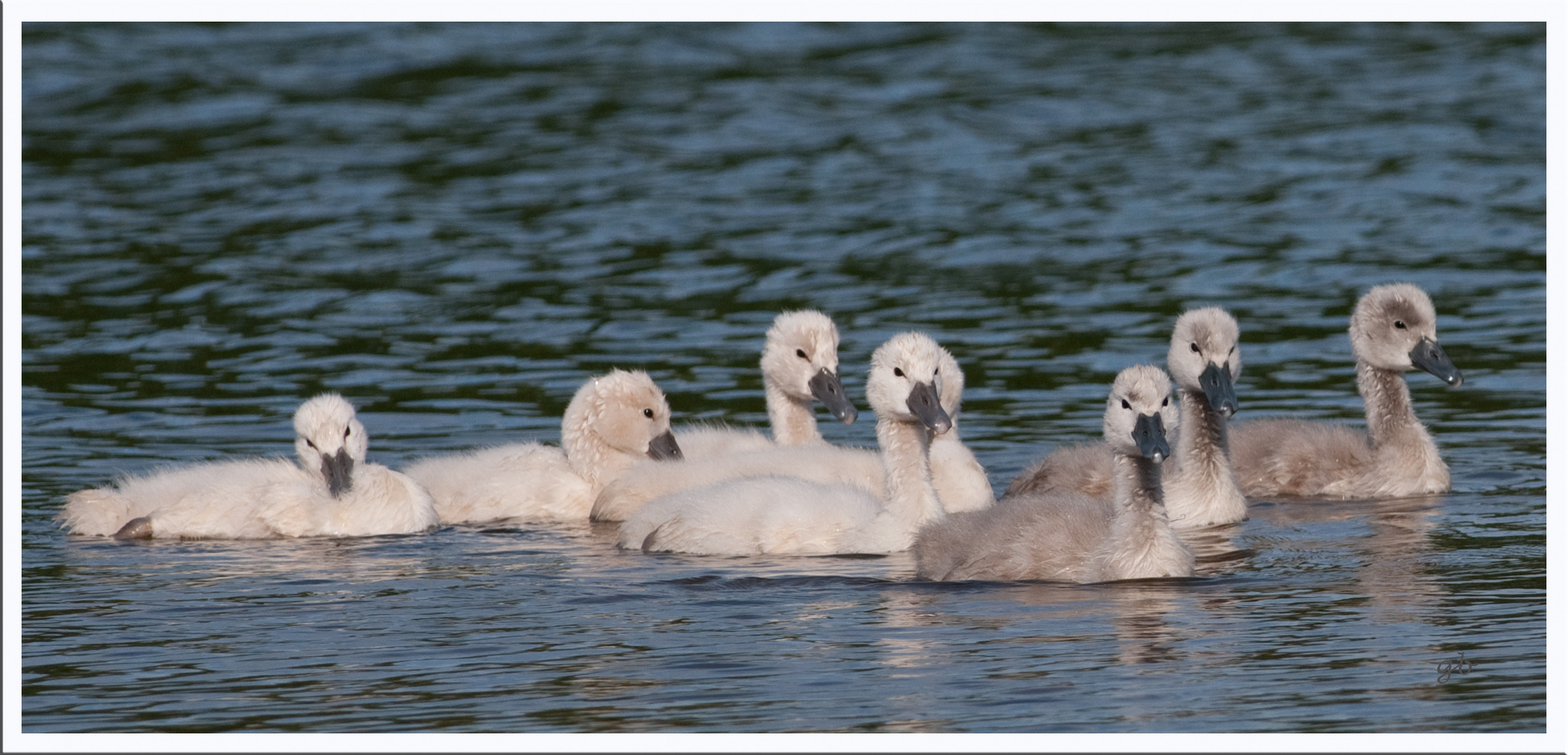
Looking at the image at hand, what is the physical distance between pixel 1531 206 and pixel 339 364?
39.1ft

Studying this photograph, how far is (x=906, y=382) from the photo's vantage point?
10875 millimetres

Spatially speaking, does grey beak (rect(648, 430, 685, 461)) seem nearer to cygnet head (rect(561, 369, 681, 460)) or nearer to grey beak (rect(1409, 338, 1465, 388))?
cygnet head (rect(561, 369, 681, 460))

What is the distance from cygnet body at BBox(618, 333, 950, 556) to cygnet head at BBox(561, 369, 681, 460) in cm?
164

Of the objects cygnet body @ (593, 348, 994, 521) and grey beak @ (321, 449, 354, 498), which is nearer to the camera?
grey beak @ (321, 449, 354, 498)

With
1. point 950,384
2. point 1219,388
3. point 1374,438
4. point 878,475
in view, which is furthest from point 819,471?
point 1374,438

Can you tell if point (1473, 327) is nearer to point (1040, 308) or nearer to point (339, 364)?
point (1040, 308)

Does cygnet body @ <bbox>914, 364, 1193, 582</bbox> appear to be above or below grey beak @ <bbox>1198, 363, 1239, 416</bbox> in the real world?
below

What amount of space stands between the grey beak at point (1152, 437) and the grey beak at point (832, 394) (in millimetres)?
2491

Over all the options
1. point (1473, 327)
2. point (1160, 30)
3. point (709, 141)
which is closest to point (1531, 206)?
point (1473, 327)

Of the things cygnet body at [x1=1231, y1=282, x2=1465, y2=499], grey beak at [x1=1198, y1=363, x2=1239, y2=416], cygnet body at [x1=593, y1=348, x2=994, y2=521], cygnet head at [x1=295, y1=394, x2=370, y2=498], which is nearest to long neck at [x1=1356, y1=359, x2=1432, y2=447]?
cygnet body at [x1=1231, y1=282, x2=1465, y2=499]

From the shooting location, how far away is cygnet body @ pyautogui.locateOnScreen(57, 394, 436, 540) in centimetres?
1173

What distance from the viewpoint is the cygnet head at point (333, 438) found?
38.3ft
